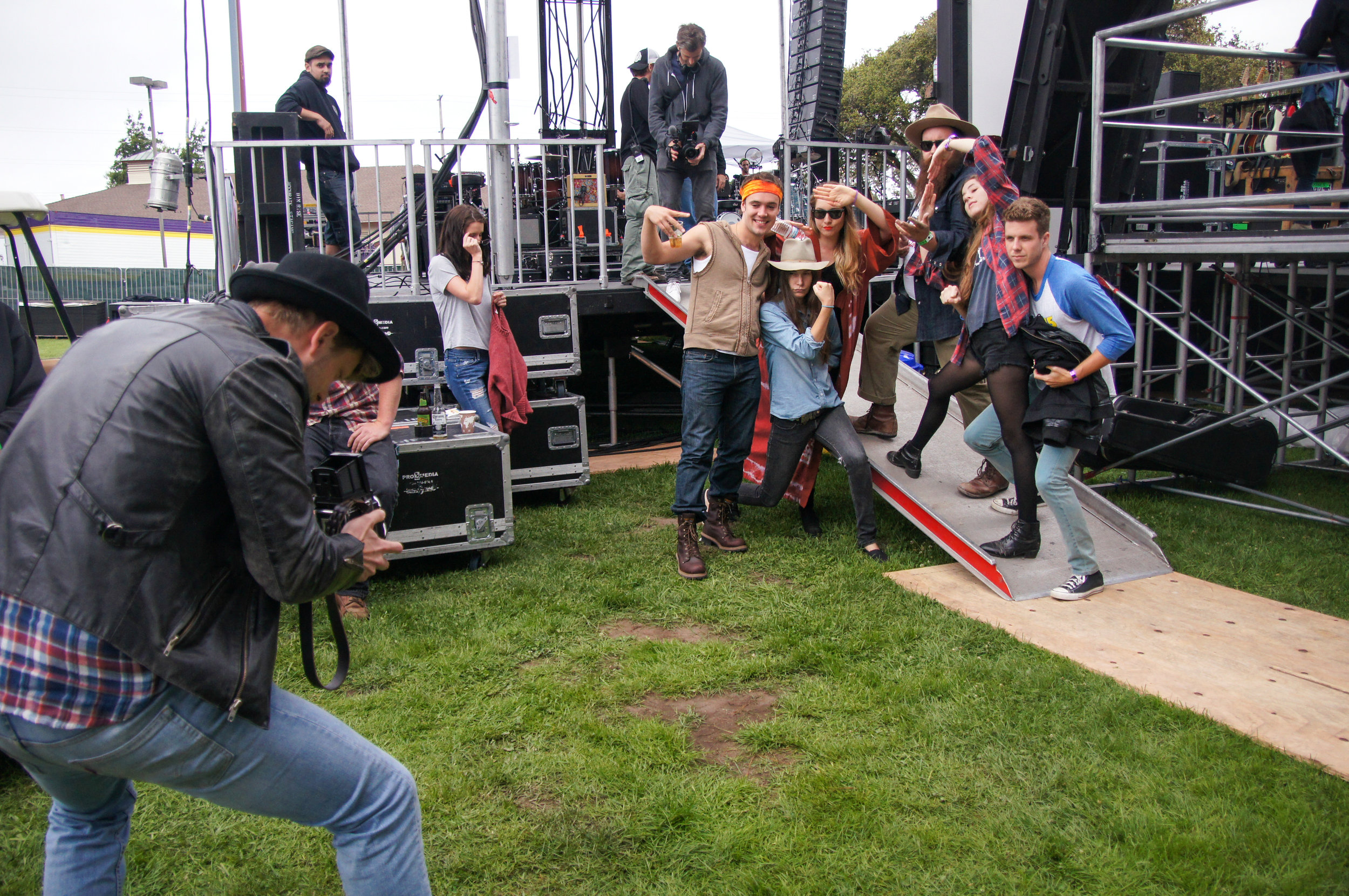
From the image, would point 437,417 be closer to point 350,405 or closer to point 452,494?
point 452,494

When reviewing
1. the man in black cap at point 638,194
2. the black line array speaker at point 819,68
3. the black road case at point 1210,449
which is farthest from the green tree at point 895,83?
the black road case at point 1210,449

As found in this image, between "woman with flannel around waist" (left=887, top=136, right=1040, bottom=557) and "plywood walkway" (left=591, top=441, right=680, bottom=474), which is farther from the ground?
"woman with flannel around waist" (left=887, top=136, right=1040, bottom=557)

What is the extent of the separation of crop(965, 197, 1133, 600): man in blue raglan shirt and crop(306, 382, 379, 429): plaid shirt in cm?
324

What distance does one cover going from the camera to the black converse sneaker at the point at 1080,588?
473 centimetres

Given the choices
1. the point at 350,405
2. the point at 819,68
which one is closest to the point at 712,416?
the point at 350,405

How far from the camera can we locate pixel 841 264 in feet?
17.9

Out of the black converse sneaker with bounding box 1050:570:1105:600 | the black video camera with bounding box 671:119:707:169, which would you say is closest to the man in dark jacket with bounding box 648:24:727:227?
the black video camera with bounding box 671:119:707:169

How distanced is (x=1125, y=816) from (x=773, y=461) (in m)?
3.03

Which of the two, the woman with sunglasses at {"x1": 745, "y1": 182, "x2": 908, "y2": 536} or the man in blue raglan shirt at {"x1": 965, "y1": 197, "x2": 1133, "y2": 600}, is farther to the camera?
the woman with sunglasses at {"x1": 745, "y1": 182, "x2": 908, "y2": 536}

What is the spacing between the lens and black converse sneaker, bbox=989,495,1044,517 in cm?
556

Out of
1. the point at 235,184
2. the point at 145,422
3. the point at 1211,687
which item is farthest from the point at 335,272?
the point at 235,184

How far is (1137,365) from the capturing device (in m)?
6.87

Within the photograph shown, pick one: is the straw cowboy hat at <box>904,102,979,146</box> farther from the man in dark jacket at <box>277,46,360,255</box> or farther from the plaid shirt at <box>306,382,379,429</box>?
the man in dark jacket at <box>277,46,360,255</box>

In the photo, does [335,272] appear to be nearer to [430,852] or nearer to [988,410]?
[430,852]
